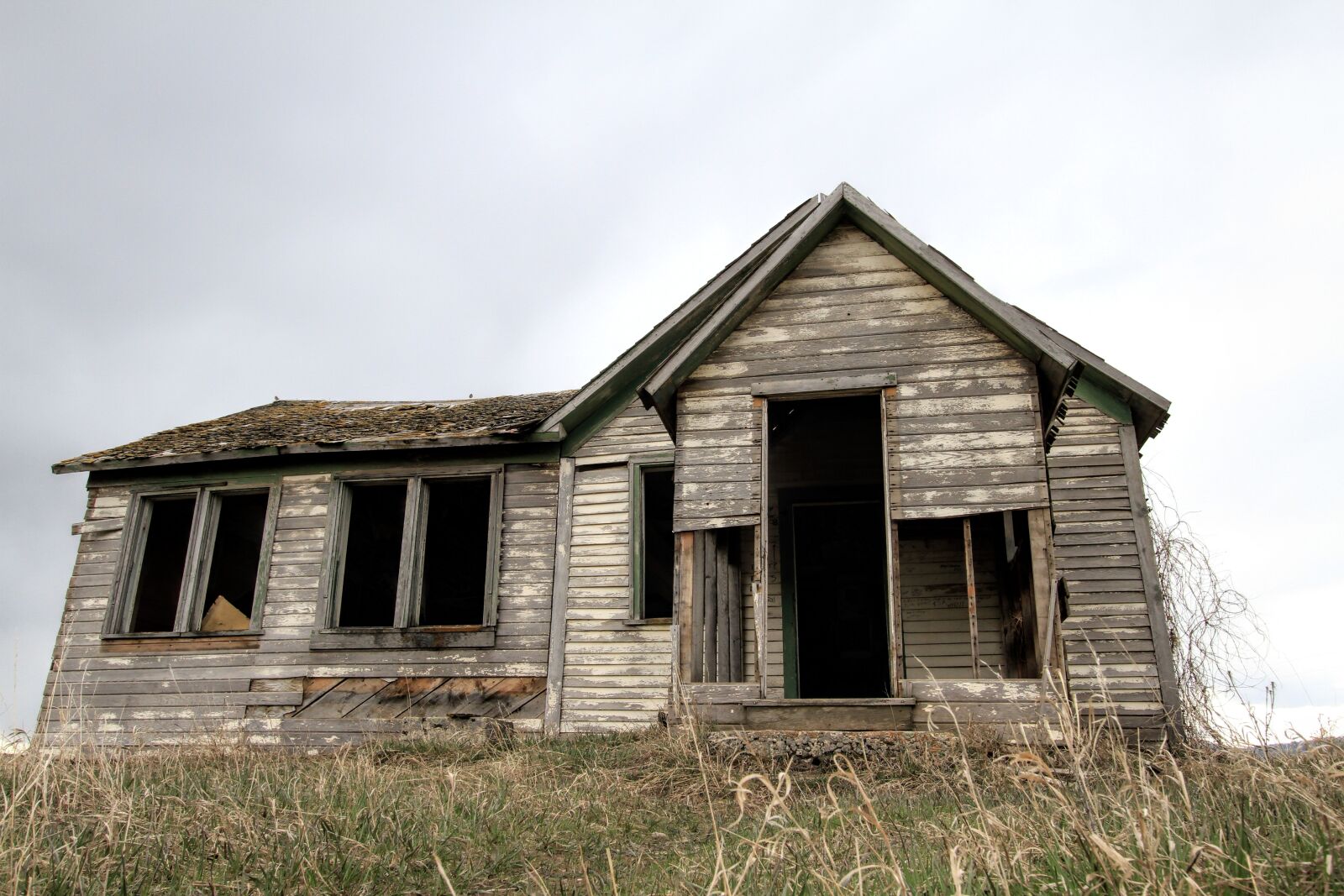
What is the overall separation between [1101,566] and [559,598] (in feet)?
18.9

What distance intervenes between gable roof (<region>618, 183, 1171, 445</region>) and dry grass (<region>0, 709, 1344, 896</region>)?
3.20 m

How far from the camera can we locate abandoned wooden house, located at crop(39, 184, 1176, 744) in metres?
8.34

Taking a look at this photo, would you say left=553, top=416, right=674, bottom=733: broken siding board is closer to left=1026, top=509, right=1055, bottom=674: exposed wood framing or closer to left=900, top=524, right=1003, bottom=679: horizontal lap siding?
left=900, top=524, right=1003, bottom=679: horizontal lap siding

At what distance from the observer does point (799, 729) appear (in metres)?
7.80

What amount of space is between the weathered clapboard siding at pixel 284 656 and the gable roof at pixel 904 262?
10.5 feet

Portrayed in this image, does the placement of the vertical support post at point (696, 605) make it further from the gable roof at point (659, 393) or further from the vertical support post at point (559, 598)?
the vertical support post at point (559, 598)

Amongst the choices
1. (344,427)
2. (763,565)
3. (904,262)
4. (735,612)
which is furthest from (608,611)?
(904,262)

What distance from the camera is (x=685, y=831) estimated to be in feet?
18.1

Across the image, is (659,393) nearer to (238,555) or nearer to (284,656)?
(284,656)

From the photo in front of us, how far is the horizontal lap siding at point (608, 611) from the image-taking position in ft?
35.8

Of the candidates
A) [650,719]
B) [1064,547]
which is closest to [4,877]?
[650,719]

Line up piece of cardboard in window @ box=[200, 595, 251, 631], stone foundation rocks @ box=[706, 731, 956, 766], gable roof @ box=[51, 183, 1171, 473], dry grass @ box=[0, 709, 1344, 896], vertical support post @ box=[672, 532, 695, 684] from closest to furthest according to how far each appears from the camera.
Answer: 1. dry grass @ box=[0, 709, 1344, 896]
2. stone foundation rocks @ box=[706, 731, 956, 766]
3. vertical support post @ box=[672, 532, 695, 684]
4. gable roof @ box=[51, 183, 1171, 473]
5. piece of cardboard in window @ box=[200, 595, 251, 631]

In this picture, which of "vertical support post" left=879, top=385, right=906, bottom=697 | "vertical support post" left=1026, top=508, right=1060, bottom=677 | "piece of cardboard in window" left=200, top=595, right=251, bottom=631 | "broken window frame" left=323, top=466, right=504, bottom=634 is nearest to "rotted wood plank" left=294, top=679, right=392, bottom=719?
"broken window frame" left=323, top=466, right=504, bottom=634

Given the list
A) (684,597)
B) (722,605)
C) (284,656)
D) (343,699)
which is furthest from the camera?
(284,656)
